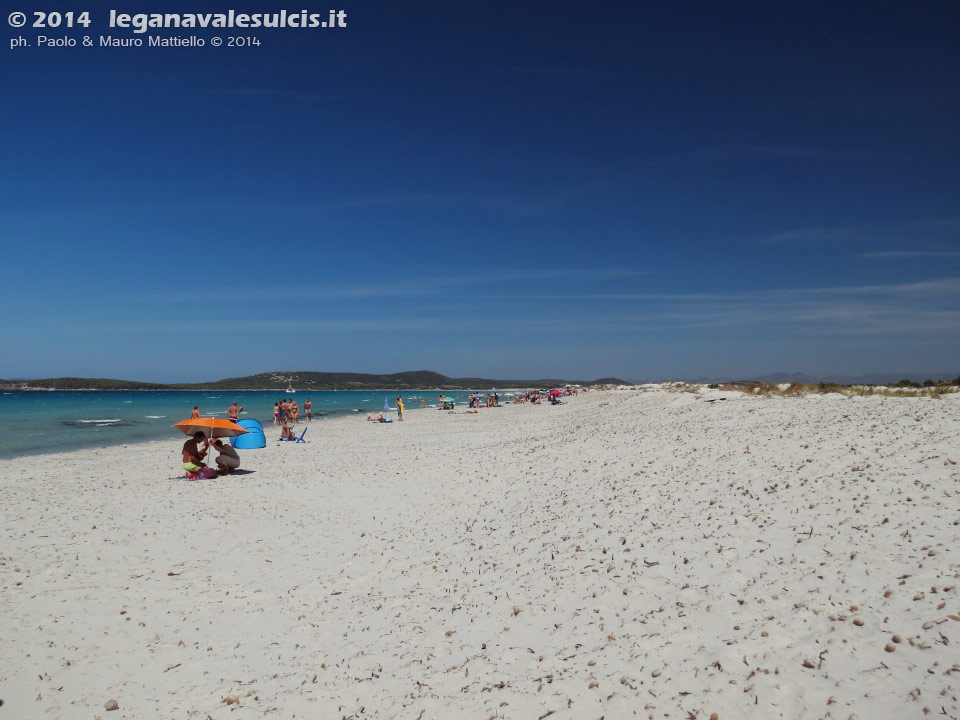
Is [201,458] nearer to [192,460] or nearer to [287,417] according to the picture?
[192,460]

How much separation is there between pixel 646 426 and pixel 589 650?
13.2m

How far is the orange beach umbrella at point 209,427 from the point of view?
51.9 ft

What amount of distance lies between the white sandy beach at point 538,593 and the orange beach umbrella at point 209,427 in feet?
11.8

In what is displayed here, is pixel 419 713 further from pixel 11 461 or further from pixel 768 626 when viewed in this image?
pixel 11 461

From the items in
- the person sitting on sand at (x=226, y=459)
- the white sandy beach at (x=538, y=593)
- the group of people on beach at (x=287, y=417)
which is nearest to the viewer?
the white sandy beach at (x=538, y=593)

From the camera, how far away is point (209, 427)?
16.0 meters

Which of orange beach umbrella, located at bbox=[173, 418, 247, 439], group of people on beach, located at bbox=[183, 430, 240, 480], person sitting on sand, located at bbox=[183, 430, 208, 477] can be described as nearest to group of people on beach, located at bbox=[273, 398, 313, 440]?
orange beach umbrella, located at bbox=[173, 418, 247, 439]

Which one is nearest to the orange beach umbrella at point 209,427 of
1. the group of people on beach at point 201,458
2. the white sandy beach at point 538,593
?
the group of people on beach at point 201,458

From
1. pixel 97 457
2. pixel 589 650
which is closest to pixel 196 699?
pixel 589 650

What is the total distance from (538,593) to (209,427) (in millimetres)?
12867

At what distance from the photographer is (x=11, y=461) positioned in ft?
67.6

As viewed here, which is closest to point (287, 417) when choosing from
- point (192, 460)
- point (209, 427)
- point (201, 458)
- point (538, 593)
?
point (209, 427)

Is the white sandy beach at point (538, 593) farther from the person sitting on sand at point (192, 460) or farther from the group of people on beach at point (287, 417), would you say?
the group of people on beach at point (287, 417)

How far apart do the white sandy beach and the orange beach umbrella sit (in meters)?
3.61
